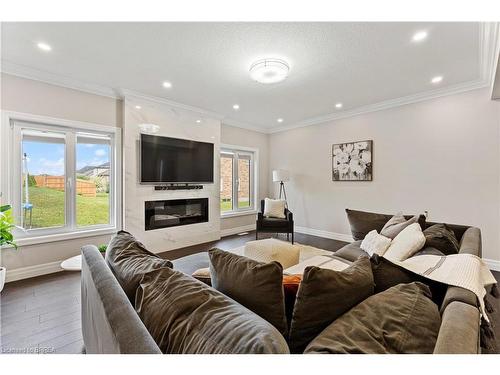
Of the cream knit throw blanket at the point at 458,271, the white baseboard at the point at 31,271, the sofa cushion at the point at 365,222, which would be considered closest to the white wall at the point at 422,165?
the sofa cushion at the point at 365,222

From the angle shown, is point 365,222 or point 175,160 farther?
point 175,160

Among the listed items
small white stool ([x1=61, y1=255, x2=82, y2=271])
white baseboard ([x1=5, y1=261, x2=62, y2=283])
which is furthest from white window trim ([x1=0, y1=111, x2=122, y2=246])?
small white stool ([x1=61, y1=255, x2=82, y2=271])

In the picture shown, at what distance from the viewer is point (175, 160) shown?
13.9 feet

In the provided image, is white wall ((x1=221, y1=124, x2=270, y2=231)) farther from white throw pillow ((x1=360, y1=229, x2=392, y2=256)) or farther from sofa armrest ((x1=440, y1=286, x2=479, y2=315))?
sofa armrest ((x1=440, y1=286, x2=479, y2=315))

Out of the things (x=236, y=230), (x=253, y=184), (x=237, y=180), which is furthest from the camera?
(x=253, y=184)

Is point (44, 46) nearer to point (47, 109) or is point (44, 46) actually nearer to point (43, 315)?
point (47, 109)

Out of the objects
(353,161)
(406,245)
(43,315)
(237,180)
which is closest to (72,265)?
(43,315)

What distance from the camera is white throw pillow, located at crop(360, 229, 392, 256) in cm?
218

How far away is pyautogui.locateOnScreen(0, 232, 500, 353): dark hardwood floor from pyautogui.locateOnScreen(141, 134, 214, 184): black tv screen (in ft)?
5.77

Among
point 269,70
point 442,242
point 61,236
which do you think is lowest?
point 61,236

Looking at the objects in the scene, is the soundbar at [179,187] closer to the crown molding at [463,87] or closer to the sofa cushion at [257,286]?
the crown molding at [463,87]

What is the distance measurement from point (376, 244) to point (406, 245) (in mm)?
303

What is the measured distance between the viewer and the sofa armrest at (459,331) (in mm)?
674

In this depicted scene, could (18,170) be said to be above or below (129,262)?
above
